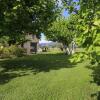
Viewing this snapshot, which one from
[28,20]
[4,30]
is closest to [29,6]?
[28,20]

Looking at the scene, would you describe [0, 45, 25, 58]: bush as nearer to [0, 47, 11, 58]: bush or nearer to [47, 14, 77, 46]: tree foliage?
[0, 47, 11, 58]: bush

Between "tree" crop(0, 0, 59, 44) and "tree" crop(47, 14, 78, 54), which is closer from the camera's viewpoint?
"tree" crop(0, 0, 59, 44)

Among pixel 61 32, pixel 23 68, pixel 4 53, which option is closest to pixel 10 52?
pixel 4 53

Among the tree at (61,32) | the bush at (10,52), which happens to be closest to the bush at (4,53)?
the bush at (10,52)

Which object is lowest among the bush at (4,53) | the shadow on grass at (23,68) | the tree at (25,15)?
the shadow on grass at (23,68)

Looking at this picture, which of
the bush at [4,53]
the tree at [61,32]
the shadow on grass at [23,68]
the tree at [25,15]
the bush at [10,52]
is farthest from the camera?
the tree at [61,32]

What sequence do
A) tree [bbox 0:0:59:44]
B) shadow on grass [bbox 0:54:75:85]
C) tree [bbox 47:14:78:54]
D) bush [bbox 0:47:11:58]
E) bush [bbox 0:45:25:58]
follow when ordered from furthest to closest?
tree [bbox 47:14:78:54] < bush [bbox 0:45:25:58] < bush [bbox 0:47:11:58] < tree [bbox 0:0:59:44] < shadow on grass [bbox 0:54:75:85]

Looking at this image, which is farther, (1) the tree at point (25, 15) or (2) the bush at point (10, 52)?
(2) the bush at point (10, 52)

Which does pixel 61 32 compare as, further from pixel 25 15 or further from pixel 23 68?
pixel 25 15

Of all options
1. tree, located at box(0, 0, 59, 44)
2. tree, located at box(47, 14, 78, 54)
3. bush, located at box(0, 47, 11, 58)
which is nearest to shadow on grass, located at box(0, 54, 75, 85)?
tree, located at box(0, 0, 59, 44)

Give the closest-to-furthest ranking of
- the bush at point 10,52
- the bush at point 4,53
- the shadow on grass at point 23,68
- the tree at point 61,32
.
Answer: the shadow on grass at point 23,68 < the bush at point 4,53 < the bush at point 10,52 < the tree at point 61,32

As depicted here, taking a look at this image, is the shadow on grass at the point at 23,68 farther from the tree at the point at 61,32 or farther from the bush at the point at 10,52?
the tree at the point at 61,32

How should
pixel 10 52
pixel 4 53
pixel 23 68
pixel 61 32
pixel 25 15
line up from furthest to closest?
pixel 61 32, pixel 10 52, pixel 4 53, pixel 23 68, pixel 25 15

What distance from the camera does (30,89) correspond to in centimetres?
1411
